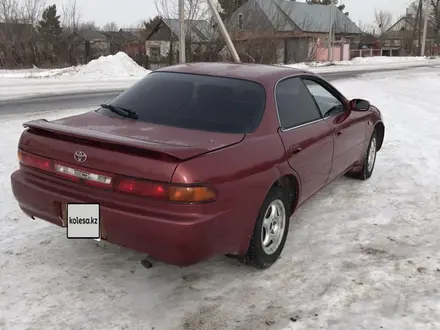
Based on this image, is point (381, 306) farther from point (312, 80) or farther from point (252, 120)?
point (312, 80)

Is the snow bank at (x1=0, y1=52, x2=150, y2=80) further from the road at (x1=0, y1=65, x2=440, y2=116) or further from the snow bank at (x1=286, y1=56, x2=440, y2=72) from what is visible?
the snow bank at (x1=286, y1=56, x2=440, y2=72)

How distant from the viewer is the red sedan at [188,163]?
2795mm

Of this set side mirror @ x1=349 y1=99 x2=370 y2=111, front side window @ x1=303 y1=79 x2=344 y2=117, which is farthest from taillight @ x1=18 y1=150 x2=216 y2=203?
side mirror @ x1=349 y1=99 x2=370 y2=111

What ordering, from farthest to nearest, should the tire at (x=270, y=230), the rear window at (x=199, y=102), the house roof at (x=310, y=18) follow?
the house roof at (x=310, y=18) → the rear window at (x=199, y=102) → the tire at (x=270, y=230)

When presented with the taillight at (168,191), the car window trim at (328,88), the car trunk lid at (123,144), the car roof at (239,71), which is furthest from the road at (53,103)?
the taillight at (168,191)

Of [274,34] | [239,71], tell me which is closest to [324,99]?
[239,71]

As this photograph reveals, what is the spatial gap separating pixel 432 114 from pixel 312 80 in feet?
23.0

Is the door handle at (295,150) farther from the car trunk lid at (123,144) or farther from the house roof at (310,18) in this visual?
the house roof at (310,18)

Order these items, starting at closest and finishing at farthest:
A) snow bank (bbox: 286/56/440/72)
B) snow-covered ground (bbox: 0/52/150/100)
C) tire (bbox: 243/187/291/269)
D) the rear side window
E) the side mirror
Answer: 1. tire (bbox: 243/187/291/269)
2. the rear side window
3. the side mirror
4. snow-covered ground (bbox: 0/52/150/100)
5. snow bank (bbox: 286/56/440/72)

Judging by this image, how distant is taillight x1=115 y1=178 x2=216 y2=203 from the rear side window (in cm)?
116

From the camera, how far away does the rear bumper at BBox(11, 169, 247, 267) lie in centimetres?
276

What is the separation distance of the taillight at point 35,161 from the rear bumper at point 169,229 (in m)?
0.17

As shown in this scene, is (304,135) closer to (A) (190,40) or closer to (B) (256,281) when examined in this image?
(B) (256,281)

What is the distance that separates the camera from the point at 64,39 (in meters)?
29.9
